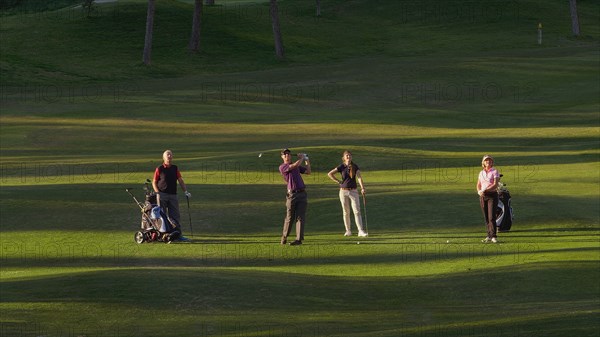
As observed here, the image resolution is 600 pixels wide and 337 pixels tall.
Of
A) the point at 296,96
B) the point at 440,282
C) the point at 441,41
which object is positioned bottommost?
the point at 440,282

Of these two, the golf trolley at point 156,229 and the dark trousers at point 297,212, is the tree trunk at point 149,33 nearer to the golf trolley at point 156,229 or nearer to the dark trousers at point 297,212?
the golf trolley at point 156,229

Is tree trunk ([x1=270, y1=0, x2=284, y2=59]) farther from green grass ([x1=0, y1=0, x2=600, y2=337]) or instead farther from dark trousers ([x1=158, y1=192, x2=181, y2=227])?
dark trousers ([x1=158, y1=192, x2=181, y2=227])

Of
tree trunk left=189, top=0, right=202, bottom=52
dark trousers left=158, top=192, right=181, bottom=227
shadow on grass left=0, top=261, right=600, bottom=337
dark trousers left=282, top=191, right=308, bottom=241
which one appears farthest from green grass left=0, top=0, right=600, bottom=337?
tree trunk left=189, top=0, right=202, bottom=52

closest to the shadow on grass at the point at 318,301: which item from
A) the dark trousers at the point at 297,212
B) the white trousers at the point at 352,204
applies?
the dark trousers at the point at 297,212

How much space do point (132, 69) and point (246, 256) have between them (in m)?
48.6

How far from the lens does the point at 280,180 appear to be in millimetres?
36969

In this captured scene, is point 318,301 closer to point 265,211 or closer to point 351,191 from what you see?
point 351,191

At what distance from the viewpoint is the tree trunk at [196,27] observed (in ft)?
257

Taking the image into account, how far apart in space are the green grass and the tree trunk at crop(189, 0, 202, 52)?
968 mm

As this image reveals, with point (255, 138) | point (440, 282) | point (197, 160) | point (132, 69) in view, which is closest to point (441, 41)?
point (132, 69)

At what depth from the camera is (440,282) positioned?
79.2ft

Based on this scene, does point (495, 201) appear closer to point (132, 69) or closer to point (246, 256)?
point (246, 256)

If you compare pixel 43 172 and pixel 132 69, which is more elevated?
pixel 132 69

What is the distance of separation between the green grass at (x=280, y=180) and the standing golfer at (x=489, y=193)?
1.36 feet
